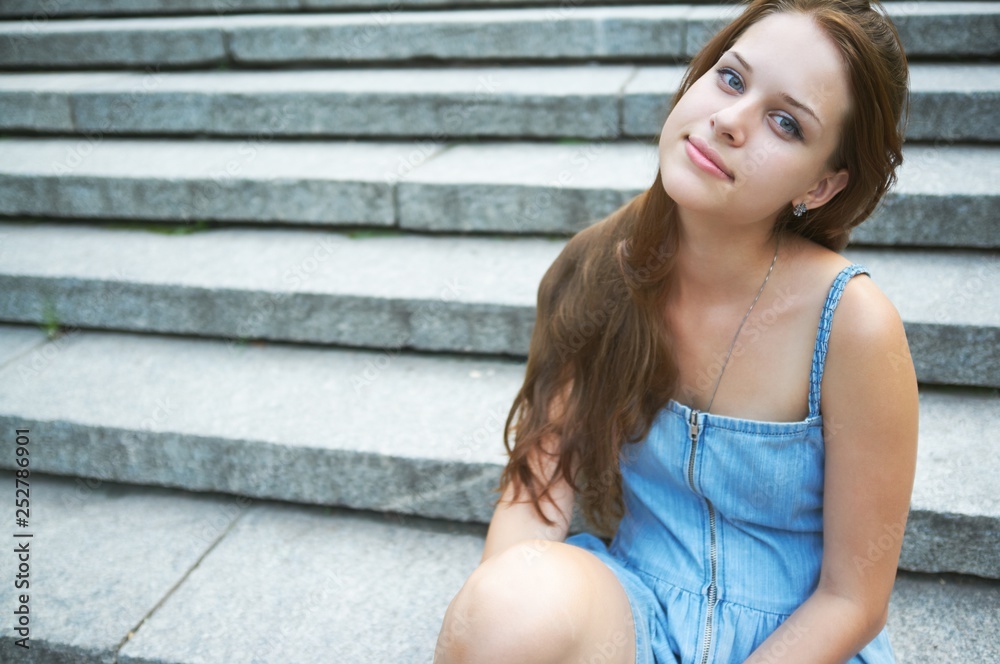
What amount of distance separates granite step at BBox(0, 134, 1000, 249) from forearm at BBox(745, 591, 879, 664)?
5.36ft

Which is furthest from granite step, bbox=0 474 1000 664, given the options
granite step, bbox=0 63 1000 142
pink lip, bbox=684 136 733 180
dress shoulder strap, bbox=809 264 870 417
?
granite step, bbox=0 63 1000 142

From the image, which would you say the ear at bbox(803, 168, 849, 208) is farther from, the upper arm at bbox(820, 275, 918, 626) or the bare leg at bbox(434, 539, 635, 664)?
the bare leg at bbox(434, 539, 635, 664)

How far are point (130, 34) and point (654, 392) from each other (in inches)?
144

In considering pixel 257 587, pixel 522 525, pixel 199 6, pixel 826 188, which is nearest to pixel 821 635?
pixel 522 525

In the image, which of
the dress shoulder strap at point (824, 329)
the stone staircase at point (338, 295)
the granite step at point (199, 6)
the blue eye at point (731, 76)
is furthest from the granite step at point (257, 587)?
the granite step at point (199, 6)

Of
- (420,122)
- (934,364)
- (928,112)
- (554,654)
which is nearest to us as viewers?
(554,654)

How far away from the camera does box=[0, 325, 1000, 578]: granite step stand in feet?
6.84

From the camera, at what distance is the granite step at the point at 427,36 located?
3211 mm

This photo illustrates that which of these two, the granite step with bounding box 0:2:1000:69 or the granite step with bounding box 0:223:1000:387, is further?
the granite step with bounding box 0:2:1000:69

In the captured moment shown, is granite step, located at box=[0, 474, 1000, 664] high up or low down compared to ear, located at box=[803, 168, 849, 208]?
down

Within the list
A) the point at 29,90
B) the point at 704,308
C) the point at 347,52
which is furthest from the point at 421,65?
the point at 704,308

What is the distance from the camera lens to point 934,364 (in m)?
2.38

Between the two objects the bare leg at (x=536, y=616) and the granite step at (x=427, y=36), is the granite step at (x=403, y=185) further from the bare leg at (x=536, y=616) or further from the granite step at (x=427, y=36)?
the bare leg at (x=536, y=616)

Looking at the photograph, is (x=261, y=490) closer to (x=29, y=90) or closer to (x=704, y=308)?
(x=704, y=308)
